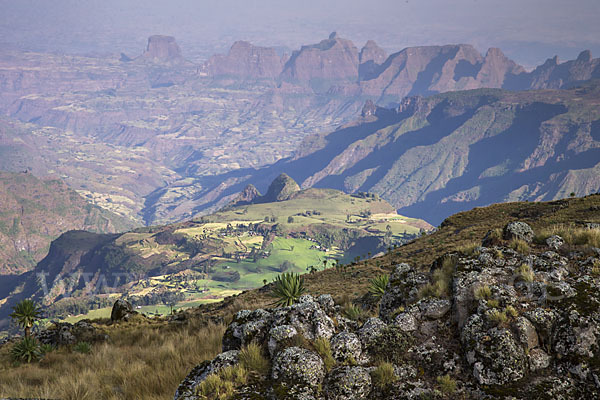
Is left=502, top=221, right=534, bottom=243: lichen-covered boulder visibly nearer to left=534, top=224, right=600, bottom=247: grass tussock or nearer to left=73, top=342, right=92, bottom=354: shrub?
left=534, top=224, right=600, bottom=247: grass tussock

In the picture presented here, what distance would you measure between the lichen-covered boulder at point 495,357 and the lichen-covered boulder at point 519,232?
14.6 feet

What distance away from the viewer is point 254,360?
5.92 metres

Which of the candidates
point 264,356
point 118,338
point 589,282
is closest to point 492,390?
point 589,282

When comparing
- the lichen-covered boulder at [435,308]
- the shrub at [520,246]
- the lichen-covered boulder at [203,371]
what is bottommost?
the lichen-covered boulder at [203,371]

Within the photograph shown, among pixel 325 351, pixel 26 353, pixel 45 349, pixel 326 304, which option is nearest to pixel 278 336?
pixel 325 351

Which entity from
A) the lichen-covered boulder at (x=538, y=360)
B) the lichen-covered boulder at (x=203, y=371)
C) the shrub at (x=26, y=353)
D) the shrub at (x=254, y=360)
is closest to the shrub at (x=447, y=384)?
the lichen-covered boulder at (x=538, y=360)

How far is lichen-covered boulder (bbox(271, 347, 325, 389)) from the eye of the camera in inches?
209

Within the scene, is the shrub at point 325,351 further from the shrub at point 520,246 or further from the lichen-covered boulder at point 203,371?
the shrub at point 520,246

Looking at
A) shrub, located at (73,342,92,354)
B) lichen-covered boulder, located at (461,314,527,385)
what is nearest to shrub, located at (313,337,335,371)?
lichen-covered boulder, located at (461,314,527,385)

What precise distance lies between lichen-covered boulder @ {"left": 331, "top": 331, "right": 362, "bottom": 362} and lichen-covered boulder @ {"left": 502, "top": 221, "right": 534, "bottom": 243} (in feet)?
18.8

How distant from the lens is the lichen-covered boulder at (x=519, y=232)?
9133mm

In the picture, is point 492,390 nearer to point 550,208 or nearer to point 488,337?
point 488,337

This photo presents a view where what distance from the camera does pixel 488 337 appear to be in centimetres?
561

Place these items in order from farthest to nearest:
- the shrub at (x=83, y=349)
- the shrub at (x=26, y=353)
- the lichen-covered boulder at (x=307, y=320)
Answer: the shrub at (x=83, y=349)
the shrub at (x=26, y=353)
the lichen-covered boulder at (x=307, y=320)
